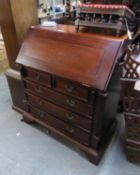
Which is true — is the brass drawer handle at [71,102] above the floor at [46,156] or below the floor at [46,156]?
above

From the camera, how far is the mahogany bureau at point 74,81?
1.13 m

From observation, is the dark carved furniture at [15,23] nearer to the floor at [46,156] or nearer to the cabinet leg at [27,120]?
the cabinet leg at [27,120]

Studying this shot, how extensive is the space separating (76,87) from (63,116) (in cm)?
36

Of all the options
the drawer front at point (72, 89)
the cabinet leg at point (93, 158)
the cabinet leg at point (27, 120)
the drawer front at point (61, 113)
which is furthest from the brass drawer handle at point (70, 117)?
the cabinet leg at point (27, 120)

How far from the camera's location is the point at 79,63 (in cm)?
120

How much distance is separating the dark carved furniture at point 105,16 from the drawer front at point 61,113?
71 cm

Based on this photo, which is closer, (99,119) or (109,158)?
(99,119)

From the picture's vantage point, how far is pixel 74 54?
1240mm

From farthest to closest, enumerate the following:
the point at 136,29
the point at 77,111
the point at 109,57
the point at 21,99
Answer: the point at 21,99 → the point at 136,29 → the point at 77,111 → the point at 109,57

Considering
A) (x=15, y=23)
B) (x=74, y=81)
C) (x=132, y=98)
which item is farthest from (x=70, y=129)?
(x=15, y=23)

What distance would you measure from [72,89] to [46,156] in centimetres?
70

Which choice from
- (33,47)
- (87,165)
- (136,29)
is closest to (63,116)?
(87,165)

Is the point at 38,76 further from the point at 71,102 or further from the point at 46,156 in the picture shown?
the point at 46,156

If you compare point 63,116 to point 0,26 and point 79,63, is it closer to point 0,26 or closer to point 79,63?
point 79,63
